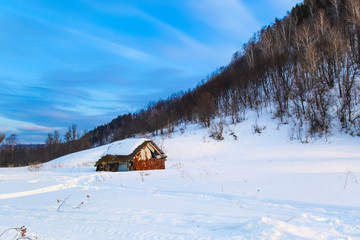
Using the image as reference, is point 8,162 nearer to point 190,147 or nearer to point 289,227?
point 190,147

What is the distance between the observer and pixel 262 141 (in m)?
31.1

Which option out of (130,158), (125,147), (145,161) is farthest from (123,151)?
Answer: (145,161)

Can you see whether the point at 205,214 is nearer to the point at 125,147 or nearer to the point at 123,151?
the point at 123,151

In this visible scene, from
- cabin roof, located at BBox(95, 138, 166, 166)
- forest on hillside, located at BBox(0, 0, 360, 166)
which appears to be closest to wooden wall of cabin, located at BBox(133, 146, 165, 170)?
cabin roof, located at BBox(95, 138, 166, 166)

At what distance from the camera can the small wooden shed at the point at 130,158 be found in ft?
60.6

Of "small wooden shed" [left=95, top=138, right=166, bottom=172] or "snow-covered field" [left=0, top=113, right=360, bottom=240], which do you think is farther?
"small wooden shed" [left=95, top=138, right=166, bottom=172]

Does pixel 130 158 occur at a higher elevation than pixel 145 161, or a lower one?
higher

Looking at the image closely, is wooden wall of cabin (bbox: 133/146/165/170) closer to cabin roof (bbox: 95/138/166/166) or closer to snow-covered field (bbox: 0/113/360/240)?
cabin roof (bbox: 95/138/166/166)

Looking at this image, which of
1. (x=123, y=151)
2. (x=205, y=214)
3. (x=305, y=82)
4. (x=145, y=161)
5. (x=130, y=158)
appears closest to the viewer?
(x=205, y=214)

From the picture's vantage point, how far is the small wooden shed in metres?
18.5

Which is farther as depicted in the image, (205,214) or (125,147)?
(125,147)

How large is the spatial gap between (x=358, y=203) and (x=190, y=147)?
28.7 meters

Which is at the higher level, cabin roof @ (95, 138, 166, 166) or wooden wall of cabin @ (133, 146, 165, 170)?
cabin roof @ (95, 138, 166, 166)

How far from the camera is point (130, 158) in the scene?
59.5ft
